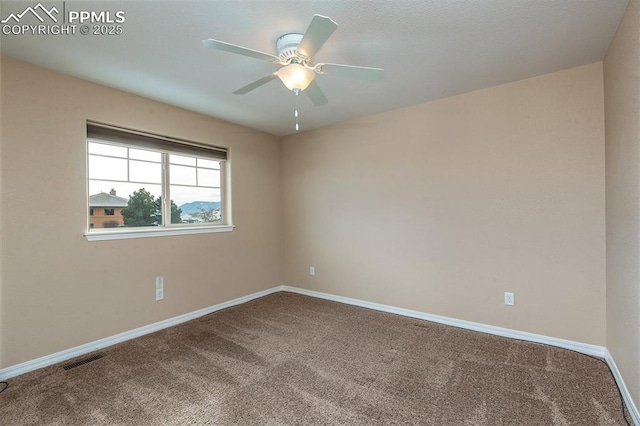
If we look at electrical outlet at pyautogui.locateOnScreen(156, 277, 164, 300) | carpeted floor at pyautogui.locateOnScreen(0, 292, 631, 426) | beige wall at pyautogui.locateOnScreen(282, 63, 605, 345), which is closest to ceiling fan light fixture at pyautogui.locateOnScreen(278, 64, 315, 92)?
beige wall at pyautogui.locateOnScreen(282, 63, 605, 345)

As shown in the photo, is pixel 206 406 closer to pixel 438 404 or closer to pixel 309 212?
pixel 438 404

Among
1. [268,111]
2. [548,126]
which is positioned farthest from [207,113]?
[548,126]

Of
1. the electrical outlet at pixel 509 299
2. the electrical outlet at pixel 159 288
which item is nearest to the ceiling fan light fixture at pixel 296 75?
the electrical outlet at pixel 159 288

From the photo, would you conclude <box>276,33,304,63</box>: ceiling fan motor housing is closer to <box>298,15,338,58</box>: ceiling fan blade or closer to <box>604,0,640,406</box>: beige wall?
<box>298,15,338,58</box>: ceiling fan blade

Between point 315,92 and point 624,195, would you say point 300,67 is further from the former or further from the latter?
point 624,195

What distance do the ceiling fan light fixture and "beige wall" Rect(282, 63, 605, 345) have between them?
1.72 metres

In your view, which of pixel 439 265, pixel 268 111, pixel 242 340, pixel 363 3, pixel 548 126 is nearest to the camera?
pixel 363 3

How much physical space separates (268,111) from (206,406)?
9.09ft

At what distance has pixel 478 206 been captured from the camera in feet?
9.29

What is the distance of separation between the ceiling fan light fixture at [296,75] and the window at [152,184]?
1.86 meters

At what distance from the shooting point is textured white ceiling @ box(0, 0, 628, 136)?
65.6 inches

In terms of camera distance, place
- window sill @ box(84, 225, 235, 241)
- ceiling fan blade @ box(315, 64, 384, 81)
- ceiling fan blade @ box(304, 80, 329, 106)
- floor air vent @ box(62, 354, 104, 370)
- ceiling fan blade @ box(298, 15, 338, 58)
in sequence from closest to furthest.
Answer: ceiling fan blade @ box(298, 15, 338, 58) → ceiling fan blade @ box(315, 64, 384, 81) → ceiling fan blade @ box(304, 80, 329, 106) → floor air vent @ box(62, 354, 104, 370) → window sill @ box(84, 225, 235, 241)

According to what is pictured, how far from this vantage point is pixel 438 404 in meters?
1.79

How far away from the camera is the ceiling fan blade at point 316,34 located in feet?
4.33
